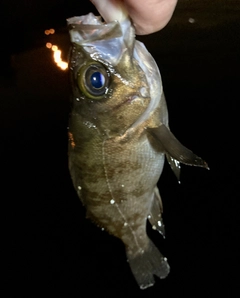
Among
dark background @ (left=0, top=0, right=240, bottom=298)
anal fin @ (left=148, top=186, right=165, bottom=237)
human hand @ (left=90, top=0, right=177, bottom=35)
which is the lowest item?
dark background @ (left=0, top=0, right=240, bottom=298)

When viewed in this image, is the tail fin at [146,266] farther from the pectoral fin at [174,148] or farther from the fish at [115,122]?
the pectoral fin at [174,148]

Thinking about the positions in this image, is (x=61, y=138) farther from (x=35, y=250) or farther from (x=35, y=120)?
(x=35, y=250)

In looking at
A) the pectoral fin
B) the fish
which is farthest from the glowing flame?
the pectoral fin

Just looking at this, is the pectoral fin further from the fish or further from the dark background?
the dark background

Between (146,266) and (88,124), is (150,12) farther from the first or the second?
(146,266)

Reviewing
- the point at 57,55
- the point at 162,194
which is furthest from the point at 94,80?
the point at 57,55

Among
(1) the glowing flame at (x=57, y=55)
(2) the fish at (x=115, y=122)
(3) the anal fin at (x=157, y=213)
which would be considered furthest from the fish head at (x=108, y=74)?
(1) the glowing flame at (x=57, y=55)
